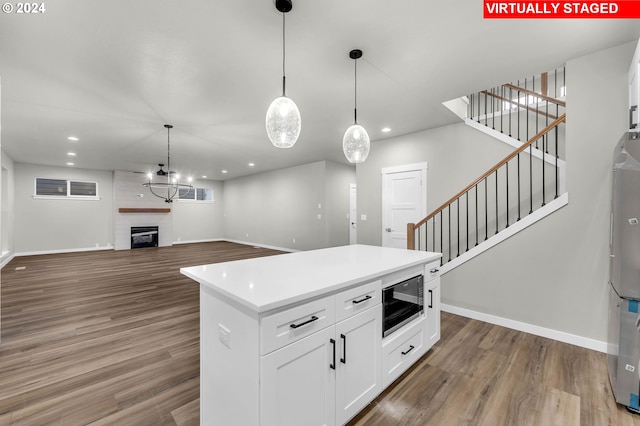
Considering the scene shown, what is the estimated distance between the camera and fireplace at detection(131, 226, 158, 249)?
9.43 m

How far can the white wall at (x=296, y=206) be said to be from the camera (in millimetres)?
7609

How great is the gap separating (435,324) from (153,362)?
261cm

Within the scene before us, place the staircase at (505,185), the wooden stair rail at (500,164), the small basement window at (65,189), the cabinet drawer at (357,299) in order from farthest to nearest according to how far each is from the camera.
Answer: the small basement window at (65,189) → the staircase at (505,185) → the wooden stair rail at (500,164) → the cabinet drawer at (357,299)

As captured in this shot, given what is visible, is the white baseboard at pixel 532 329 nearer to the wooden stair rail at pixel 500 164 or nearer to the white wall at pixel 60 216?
the wooden stair rail at pixel 500 164

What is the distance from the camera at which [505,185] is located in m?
3.85

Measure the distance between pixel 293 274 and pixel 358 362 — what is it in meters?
0.68

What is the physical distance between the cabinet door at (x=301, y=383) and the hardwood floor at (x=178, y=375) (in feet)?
1.56

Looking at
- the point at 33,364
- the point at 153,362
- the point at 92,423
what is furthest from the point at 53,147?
the point at 92,423

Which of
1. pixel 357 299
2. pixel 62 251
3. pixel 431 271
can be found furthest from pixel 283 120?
pixel 62 251

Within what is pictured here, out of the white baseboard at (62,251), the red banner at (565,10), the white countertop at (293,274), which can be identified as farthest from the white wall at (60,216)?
the red banner at (565,10)

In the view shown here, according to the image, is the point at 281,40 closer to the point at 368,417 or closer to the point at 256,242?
the point at 368,417

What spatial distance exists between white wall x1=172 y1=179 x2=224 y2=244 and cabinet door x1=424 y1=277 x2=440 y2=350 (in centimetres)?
1054

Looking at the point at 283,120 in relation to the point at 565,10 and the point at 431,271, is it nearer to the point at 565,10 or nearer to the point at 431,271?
the point at 431,271

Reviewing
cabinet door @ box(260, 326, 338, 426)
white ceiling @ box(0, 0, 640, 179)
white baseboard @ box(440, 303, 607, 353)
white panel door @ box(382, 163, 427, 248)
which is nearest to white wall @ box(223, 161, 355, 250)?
white panel door @ box(382, 163, 427, 248)
